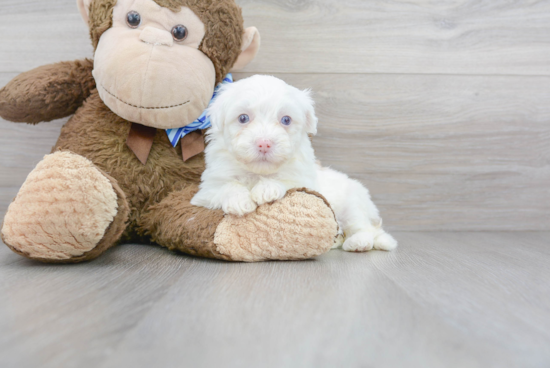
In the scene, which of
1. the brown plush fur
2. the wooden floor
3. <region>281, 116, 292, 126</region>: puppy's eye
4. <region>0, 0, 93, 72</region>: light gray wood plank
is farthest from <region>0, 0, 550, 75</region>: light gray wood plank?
the wooden floor

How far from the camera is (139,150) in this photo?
1.15 meters

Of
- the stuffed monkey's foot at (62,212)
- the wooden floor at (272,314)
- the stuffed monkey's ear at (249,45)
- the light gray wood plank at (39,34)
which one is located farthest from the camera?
the light gray wood plank at (39,34)

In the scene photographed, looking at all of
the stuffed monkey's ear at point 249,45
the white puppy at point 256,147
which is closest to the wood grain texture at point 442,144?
the stuffed monkey's ear at point 249,45

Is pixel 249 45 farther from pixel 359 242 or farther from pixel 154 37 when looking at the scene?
pixel 359 242

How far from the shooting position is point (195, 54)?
1.09 m

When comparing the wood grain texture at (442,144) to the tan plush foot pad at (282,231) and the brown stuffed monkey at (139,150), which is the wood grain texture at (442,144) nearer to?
the brown stuffed monkey at (139,150)

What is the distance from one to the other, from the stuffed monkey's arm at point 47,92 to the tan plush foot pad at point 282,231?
23.3 inches

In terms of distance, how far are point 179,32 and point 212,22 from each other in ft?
0.29

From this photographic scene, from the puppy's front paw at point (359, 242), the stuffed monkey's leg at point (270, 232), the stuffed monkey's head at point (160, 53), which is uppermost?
the stuffed monkey's head at point (160, 53)

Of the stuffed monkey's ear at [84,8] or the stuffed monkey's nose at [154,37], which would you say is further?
the stuffed monkey's ear at [84,8]

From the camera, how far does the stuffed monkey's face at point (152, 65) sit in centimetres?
103

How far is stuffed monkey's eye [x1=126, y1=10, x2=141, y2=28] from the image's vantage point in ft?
3.51

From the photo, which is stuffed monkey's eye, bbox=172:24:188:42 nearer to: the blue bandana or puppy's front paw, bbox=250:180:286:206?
the blue bandana

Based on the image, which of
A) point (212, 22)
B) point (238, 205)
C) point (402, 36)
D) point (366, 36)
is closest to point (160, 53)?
point (212, 22)
